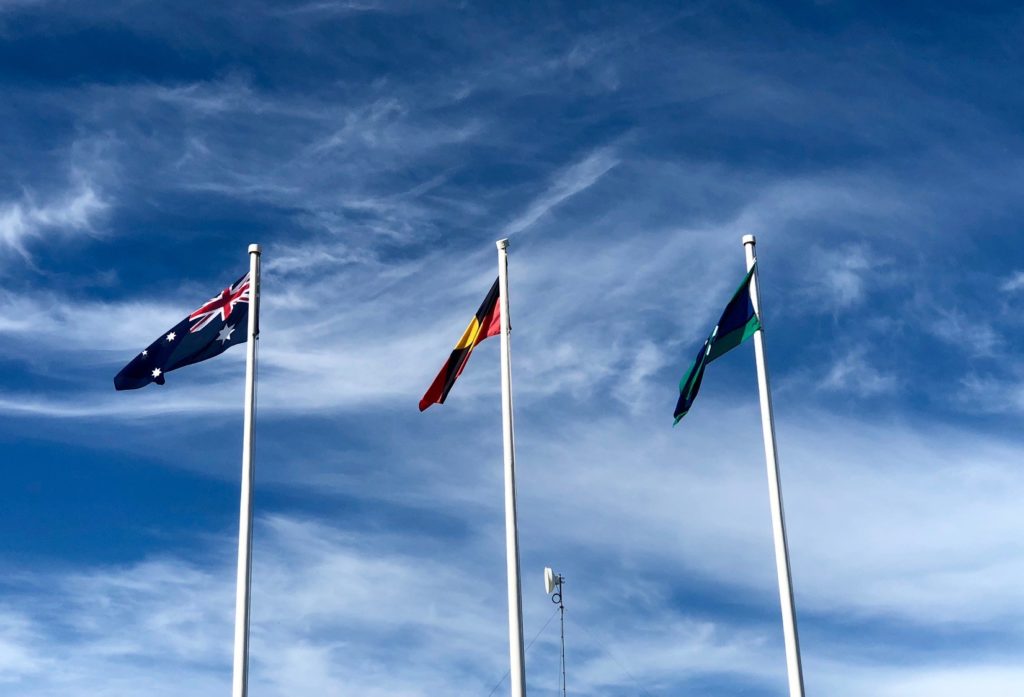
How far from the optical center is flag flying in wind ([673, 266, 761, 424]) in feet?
110

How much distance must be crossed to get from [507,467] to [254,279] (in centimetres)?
860

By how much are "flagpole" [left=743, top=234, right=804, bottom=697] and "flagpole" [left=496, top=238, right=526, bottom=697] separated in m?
5.90

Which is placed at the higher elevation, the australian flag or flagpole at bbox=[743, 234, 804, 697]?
the australian flag

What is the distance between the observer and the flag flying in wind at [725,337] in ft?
110

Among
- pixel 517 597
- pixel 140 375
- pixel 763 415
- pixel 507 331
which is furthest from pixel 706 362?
pixel 140 375

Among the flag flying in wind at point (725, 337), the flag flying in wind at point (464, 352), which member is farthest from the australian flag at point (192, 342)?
the flag flying in wind at point (725, 337)

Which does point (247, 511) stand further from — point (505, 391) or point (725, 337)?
point (725, 337)

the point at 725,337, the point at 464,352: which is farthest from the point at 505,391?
the point at 725,337

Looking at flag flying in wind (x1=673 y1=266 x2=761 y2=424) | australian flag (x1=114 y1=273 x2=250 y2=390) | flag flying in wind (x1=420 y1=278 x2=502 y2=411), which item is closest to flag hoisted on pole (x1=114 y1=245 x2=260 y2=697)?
australian flag (x1=114 y1=273 x2=250 y2=390)

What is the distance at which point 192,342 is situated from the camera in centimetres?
3547

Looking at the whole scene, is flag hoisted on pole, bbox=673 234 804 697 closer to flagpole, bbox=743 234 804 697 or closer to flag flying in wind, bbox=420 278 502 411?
flagpole, bbox=743 234 804 697

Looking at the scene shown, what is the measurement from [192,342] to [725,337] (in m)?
13.6

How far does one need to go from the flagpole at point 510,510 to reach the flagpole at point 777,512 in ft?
19.4

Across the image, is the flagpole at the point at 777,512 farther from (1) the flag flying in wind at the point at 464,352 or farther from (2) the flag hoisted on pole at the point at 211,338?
(2) the flag hoisted on pole at the point at 211,338
